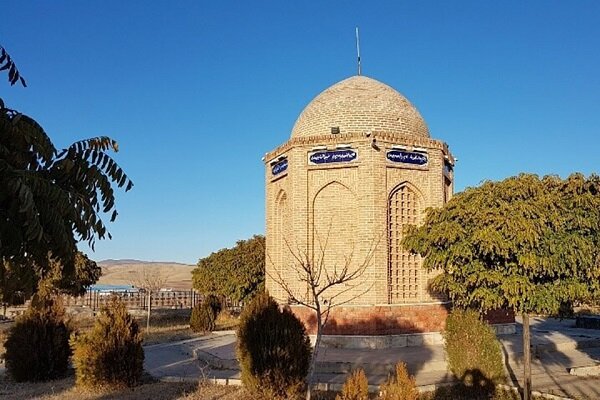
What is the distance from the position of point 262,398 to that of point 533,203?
666 centimetres

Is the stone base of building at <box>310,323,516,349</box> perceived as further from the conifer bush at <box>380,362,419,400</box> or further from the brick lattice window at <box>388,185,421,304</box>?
the conifer bush at <box>380,362,419,400</box>

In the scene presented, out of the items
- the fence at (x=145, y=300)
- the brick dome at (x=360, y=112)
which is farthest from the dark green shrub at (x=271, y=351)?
the fence at (x=145, y=300)

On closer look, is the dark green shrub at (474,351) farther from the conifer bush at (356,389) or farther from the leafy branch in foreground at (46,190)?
the leafy branch in foreground at (46,190)

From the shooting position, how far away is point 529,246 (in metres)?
11.2

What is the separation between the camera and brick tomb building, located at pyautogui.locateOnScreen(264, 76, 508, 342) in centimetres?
1828

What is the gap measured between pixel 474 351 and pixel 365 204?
7.58 metres

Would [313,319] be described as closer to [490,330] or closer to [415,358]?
[415,358]

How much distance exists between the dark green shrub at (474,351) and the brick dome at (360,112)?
30.3ft

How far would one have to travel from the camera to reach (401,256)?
1891 centimetres

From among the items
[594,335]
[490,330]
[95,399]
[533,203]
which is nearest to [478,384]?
[490,330]

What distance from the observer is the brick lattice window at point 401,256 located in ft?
61.4

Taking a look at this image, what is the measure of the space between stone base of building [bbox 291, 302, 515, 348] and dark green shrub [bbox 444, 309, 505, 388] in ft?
19.9

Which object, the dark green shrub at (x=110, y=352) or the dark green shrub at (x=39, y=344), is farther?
the dark green shrub at (x=39, y=344)

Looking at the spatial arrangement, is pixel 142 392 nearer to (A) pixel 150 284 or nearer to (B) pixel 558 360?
(B) pixel 558 360
